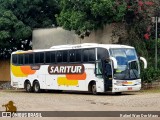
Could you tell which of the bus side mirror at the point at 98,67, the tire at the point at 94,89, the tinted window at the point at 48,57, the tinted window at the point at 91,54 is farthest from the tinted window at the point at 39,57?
the bus side mirror at the point at 98,67

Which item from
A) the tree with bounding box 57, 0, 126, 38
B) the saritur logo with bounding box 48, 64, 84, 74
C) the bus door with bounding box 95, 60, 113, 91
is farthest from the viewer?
the tree with bounding box 57, 0, 126, 38

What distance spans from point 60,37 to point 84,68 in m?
11.5

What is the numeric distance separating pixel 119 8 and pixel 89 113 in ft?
47.7

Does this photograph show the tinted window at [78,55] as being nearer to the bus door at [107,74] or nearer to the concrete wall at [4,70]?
the bus door at [107,74]

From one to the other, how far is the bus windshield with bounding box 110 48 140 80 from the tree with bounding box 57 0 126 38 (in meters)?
4.70

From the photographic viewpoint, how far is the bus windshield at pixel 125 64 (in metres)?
23.3

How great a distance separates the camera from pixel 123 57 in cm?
2364

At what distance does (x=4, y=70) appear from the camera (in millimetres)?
40625

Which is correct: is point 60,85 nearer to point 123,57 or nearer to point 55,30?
point 123,57

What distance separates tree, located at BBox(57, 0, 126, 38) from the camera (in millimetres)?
28016

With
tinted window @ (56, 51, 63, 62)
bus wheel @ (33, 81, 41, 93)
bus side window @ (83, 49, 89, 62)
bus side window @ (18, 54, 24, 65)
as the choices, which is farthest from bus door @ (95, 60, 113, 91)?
bus side window @ (18, 54, 24, 65)

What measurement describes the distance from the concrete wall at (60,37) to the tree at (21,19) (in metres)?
0.74

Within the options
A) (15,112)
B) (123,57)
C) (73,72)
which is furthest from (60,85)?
(15,112)

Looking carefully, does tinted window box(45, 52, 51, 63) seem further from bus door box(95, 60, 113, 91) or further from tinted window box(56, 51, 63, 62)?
bus door box(95, 60, 113, 91)
